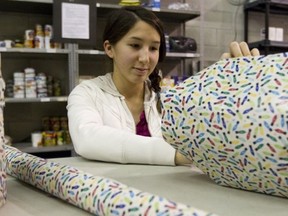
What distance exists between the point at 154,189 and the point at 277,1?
2.98 metres

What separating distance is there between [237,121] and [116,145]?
43cm

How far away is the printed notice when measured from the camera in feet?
7.89

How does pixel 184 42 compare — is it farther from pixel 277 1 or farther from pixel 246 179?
pixel 246 179

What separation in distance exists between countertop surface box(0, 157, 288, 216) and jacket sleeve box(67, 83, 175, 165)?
0.07 meters

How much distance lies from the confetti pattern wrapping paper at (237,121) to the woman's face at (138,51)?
0.69 metres

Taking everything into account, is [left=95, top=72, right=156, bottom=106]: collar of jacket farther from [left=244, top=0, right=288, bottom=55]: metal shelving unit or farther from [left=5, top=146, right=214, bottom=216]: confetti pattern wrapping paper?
[left=244, top=0, right=288, bottom=55]: metal shelving unit

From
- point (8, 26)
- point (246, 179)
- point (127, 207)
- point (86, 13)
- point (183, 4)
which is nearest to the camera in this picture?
point (127, 207)

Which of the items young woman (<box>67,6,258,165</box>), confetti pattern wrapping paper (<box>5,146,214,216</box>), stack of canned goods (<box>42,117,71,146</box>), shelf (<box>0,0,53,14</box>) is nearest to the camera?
confetti pattern wrapping paper (<box>5,146,214,216</box>)

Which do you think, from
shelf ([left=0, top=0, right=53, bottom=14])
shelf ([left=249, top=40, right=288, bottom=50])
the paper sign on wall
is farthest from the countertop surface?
shelf ([left=249, top=40, right=288, bottom=50])

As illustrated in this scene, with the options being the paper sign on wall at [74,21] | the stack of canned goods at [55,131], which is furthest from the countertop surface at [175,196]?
the stack of canned goods at [55,131]

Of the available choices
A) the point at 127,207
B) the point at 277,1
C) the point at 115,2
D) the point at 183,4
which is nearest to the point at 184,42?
the point at 183,4

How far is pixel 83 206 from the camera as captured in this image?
497 millimetres

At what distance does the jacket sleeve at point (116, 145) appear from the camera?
83 cm

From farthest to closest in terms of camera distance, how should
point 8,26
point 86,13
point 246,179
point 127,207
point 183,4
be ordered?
point 183,4 → point 8,26 → point 86,13 → point 246,179 → point 127,207
